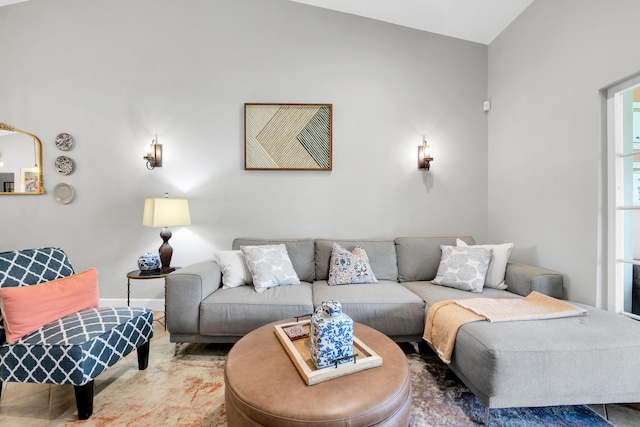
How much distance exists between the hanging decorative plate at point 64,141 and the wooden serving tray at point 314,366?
316 cm

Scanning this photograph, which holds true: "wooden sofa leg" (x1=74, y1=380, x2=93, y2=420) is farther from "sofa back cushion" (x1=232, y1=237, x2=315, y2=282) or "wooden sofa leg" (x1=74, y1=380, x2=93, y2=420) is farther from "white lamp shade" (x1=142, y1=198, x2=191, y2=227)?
"sofa back cushion" (x1=232, y1=237, x2=315, y2=282)

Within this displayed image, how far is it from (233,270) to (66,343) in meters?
1.10

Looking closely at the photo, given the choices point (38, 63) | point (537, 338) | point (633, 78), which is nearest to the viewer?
point (537, 338)

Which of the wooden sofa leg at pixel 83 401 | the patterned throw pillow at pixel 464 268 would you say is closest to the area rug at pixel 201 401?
the wooden sofa leg at pixel 83 401

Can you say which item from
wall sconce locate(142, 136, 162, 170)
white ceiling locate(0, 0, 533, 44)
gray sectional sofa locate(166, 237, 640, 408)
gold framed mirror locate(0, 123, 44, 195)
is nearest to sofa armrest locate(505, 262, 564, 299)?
gray sectional sofa locate(166, 237, 640, 408)

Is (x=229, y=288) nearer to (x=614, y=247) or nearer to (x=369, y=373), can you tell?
(x=369, y=373)

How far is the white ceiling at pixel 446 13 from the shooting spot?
100 inches

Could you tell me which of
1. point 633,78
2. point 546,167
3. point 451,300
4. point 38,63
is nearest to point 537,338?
point 451,300

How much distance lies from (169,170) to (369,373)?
9.05ft

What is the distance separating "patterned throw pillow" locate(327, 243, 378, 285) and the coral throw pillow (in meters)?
1.75

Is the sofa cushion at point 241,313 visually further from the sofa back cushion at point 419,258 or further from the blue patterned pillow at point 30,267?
the sofa back cushion at point 419,258

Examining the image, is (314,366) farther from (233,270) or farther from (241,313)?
(233,270)

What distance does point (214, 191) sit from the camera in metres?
2.91

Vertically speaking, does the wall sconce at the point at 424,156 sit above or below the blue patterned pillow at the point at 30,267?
above
